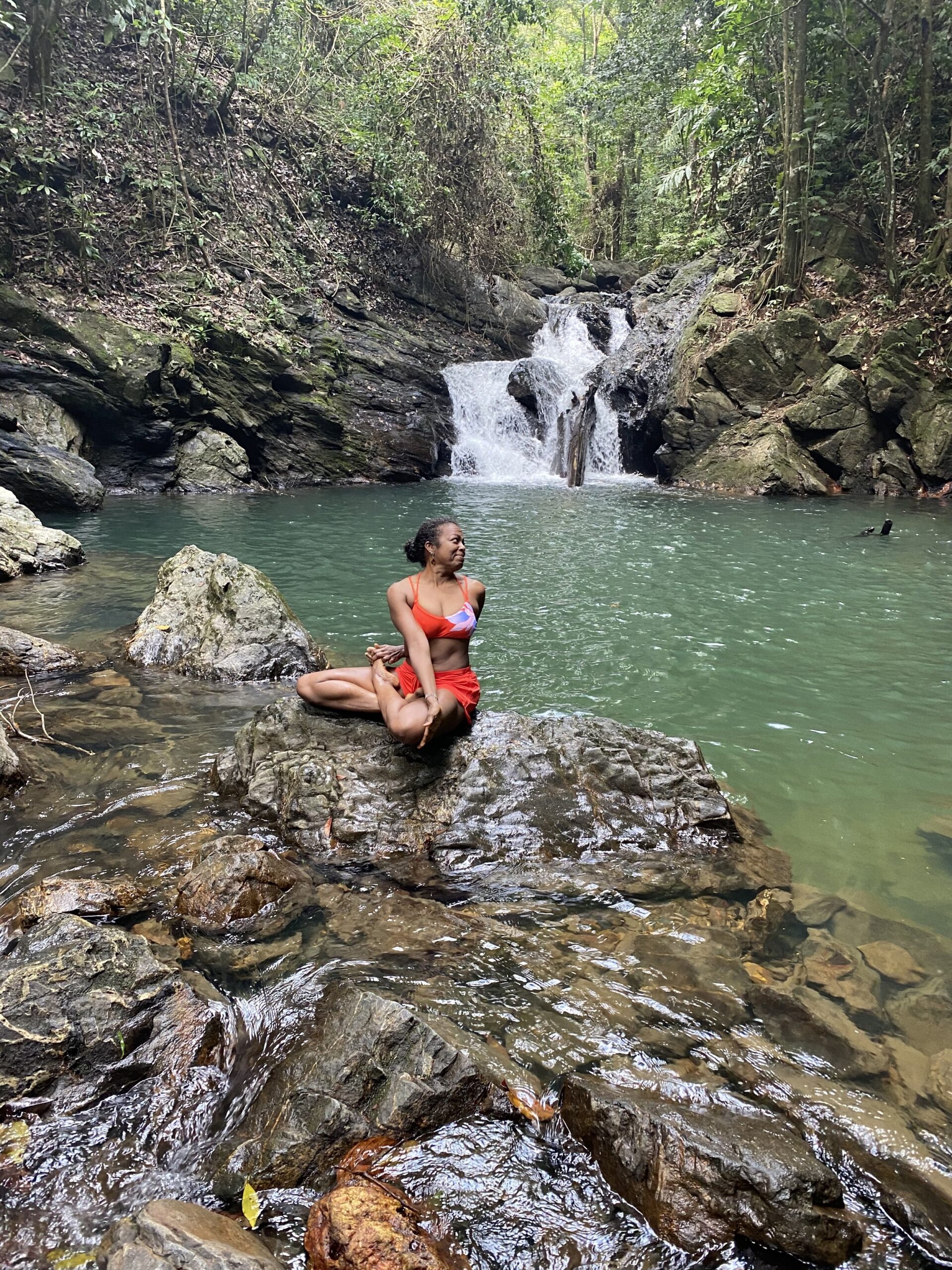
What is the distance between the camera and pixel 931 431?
16125mm

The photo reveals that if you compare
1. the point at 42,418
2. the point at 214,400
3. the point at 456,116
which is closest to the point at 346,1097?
the point at 42,418

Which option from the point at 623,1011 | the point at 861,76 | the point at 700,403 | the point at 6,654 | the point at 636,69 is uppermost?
the point at 636,69

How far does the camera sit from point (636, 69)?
26.1 metres

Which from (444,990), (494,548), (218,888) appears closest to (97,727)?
(218,888)

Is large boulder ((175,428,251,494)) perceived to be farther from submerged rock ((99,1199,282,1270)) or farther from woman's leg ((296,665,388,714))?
submerged rock ((99,1199,282,1270))

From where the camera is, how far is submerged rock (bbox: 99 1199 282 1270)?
1.65 meters

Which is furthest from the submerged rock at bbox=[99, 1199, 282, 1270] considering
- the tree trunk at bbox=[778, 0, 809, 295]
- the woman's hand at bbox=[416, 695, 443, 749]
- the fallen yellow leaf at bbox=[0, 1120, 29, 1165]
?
the tree trunk at bbox=[778, 0, 809, 295]

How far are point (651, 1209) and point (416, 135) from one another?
25624 mm

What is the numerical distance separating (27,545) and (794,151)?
18.4 m

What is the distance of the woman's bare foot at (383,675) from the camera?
13.8 feet

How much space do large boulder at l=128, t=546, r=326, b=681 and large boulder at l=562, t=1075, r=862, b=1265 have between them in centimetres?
494

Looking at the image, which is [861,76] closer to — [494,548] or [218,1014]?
[494,548]

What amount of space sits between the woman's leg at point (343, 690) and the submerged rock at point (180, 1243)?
2.71m

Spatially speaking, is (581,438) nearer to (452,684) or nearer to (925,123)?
(925,123)
